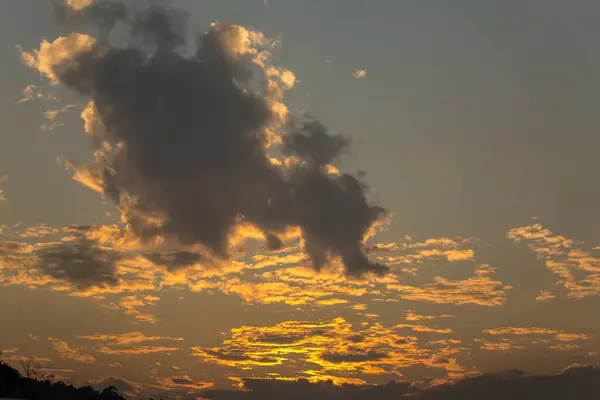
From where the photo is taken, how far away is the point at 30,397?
18912cm

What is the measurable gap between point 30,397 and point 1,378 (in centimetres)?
1662

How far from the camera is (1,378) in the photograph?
19988 centimetres
